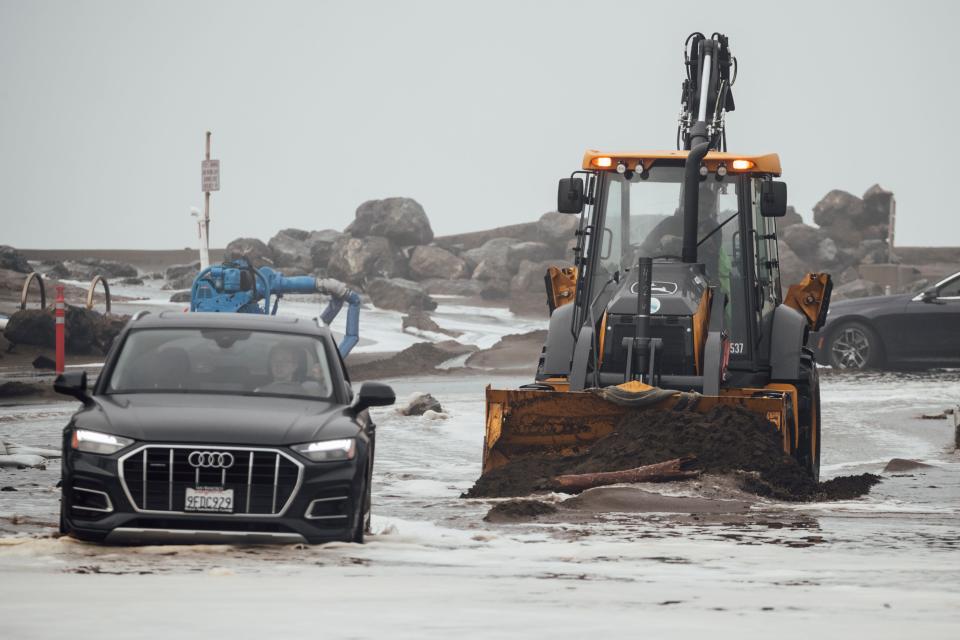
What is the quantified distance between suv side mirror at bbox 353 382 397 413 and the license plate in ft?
3.91

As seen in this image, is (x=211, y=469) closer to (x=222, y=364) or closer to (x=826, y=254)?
(x=222, y=364)

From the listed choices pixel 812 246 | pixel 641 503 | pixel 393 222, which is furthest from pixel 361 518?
pixel 393 222

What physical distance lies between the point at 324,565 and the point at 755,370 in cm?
675

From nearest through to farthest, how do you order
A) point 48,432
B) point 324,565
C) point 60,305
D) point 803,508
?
1. point 324,565
2. point 803,508
3. point 48,432
4. point 60,305

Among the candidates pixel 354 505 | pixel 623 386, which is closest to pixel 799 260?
pixel 623 386

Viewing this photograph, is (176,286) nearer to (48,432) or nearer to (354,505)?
(48,432)

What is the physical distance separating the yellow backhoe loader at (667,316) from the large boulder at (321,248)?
50136 mm

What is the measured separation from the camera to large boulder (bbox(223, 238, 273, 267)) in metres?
65.2

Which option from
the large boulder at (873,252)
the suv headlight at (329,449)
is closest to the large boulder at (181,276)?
the large boulder at (873,252)

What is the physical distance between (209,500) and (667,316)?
5.62 meters

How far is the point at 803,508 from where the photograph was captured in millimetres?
11883

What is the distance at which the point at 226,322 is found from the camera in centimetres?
1030

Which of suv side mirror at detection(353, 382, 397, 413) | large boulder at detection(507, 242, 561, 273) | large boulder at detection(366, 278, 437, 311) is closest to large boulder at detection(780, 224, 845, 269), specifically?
large boulder at detection(507, 242, 561, 273)

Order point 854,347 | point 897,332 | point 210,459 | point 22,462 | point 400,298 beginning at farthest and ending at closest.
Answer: point 400,298
point 854,347
point 897,332
point 22,462
point 210,459
